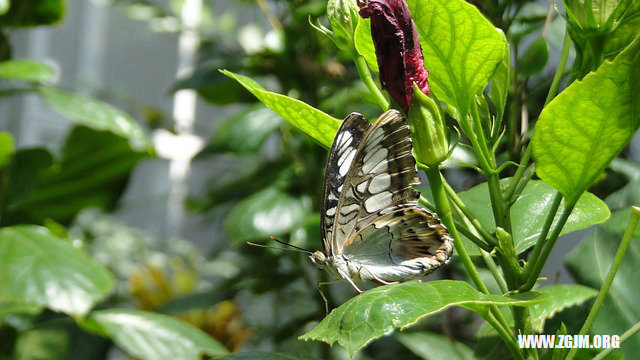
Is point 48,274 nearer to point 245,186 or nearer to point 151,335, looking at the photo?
point 151,335

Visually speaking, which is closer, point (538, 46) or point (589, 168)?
→ point (589, 168)

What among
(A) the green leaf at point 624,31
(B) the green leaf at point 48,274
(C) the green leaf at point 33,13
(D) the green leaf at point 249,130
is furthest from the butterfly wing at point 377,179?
(C) the green leaf at point 33,13

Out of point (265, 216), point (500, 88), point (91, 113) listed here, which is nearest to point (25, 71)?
point (91, 113)

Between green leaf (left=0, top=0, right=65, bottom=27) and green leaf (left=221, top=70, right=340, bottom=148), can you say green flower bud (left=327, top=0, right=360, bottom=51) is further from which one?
green leaf (left=0, top=0, right=65, bottom=27)

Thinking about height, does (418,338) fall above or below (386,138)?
below

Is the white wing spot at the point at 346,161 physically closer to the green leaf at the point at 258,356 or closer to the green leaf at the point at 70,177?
the green leaf at the point at 258,356

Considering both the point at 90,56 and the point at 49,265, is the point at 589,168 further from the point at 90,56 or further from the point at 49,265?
the point at 90,56

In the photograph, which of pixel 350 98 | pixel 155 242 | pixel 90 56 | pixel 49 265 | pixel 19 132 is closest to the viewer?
pixel 49 265

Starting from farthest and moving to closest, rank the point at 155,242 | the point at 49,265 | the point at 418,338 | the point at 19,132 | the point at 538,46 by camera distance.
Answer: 1. the point at 155,242
2. the point at 19,132
3. the point at 49,265
4. the point at 418,338
5. the point at 538,46

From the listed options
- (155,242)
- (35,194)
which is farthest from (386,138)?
(155,242)
